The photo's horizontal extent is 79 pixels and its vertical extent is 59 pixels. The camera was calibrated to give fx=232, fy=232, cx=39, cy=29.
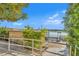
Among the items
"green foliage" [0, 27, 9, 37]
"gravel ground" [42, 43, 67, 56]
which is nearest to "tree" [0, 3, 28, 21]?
"green foliage" [0, 27, 9, 37]

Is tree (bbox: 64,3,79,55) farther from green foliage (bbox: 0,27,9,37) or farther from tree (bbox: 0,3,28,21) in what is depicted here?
green foliage (bbox: 0,27,9,37)

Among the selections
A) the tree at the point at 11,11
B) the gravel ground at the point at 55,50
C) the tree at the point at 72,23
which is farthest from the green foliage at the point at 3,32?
the tree at the point at 72,23

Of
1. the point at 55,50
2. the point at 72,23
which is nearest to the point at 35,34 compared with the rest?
the point at 55,50

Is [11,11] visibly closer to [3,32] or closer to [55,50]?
[3,32]

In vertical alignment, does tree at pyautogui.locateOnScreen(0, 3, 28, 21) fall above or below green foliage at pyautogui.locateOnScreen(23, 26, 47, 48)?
above

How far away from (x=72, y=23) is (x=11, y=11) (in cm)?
71

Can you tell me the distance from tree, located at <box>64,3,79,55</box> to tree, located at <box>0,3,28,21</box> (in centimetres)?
48

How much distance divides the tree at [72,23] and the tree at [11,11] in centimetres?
48

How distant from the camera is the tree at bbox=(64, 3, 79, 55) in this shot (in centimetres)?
258

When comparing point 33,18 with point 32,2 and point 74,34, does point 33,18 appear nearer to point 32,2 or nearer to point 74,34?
point 32,2

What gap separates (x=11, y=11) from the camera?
8.70 ft

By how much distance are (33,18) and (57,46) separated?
418 mm

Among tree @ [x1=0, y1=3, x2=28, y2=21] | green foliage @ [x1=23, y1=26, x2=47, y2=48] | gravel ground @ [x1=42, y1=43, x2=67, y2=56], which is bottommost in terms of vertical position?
gravel ground @ [x1=42, y1=43, x2=67, y2=56]

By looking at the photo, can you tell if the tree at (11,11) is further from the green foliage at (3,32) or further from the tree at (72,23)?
the tree at (72,23)
